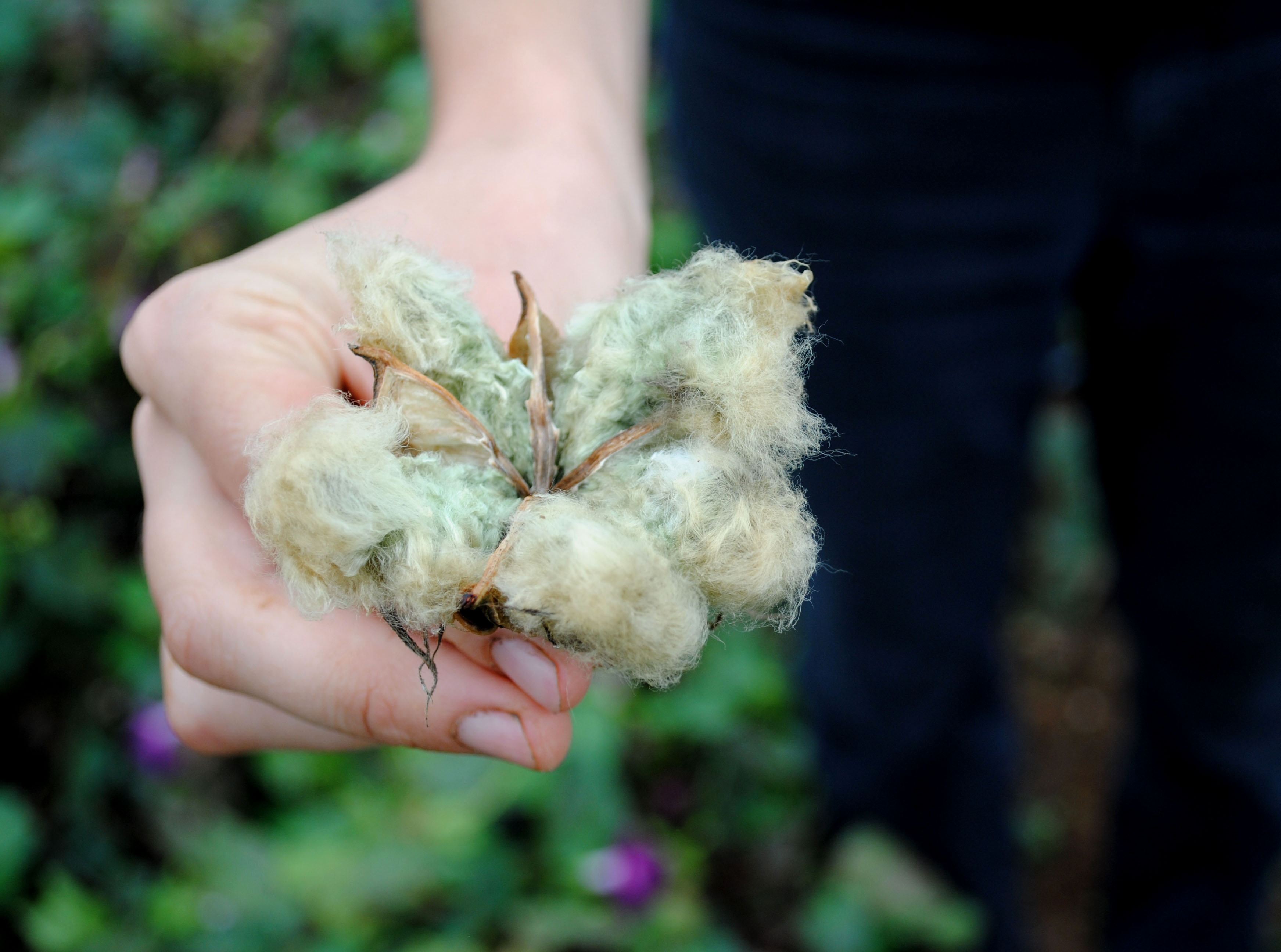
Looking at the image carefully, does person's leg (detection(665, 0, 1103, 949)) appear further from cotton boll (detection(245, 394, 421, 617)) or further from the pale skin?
cotton boll (detection(245, 394, 421, 617))

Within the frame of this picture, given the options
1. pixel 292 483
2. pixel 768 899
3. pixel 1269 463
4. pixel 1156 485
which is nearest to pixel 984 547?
pixel 1156 485

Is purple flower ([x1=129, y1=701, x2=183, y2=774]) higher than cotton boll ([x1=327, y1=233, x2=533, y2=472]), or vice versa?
cotton boll ([x1=327, y1=233, x2=533, y2=472])

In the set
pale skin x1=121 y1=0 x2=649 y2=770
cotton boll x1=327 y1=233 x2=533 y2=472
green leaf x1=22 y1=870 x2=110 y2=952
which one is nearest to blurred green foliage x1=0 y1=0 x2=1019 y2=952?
green leaf x1=22 y1=870 x2=110 y2=952

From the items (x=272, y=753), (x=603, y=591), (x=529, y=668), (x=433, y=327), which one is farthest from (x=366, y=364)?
(x=272, y=753)

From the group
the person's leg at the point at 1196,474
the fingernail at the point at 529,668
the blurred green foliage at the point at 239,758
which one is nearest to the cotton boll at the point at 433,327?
the fingernail at the point at 529,668

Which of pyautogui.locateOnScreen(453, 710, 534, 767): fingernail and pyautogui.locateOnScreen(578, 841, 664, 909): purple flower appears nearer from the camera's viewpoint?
pyautogui.locateOnScreen(453, 710, 534, 767): fingernail

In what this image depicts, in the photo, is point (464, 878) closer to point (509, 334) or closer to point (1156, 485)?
point (509, 334)

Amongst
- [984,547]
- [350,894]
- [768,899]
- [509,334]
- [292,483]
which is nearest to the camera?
[292,483]
